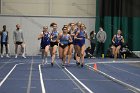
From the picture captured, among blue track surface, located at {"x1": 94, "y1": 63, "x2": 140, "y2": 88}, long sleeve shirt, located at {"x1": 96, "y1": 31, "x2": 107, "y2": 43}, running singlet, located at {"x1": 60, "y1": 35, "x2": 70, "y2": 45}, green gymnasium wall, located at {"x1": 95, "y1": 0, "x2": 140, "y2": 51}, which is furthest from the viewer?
green gymnasium wall, located at {"x1": 95, "y1": 0, "x2": 140, "y2": 51}

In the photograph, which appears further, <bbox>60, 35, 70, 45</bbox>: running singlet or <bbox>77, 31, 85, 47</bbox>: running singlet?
<bbox>77, 31, 85, 47</bbox>: running singlet

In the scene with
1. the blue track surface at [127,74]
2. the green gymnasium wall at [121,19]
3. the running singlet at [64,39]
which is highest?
the green gymnasium wall at [121,19]

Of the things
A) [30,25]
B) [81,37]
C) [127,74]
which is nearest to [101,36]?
[30,25]

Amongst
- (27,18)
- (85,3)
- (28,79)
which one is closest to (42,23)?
(27,18)

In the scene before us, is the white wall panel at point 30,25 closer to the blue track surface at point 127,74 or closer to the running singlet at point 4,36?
the running singlet at point 4,36

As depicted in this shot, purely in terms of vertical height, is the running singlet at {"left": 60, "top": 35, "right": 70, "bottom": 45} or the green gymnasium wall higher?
the green gymnasium wall

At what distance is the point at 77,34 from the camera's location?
18.3 metres

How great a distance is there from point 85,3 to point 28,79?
1876 cm

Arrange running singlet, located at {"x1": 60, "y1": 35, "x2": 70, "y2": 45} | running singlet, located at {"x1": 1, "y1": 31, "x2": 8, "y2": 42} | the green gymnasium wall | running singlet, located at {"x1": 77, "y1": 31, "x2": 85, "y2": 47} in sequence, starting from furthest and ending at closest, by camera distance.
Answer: the green gymnasium wall → running singlet, located at {"x1": 1, "y1": 31, "x2": 8, "y2": 42} → running singlet, located at {"x1": 77, "y1": 31, "x2": 85, "y2": 47} → running singlet, located at {"x1": 60, "y1": 35, "x2": 70, "y2": 45}

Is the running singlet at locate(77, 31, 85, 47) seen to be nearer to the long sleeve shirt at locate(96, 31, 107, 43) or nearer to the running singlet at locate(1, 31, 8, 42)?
the running singlet at locate(1, 31, 8, 42)

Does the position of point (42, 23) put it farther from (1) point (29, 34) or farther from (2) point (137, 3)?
(2) point (137, 3)

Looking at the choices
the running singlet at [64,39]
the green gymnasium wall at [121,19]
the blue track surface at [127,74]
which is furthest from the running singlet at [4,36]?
the blue track surface at [127,74]

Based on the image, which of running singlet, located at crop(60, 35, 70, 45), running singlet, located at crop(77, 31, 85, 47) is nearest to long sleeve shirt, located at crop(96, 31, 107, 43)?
running singlet, located at crop(77, 31, 85, 47)

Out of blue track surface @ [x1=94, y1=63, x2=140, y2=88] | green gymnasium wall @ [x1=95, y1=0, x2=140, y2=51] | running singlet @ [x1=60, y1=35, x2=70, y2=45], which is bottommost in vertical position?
blue track surface @ [x1=94, y1=63, x2=140, y2=88]
